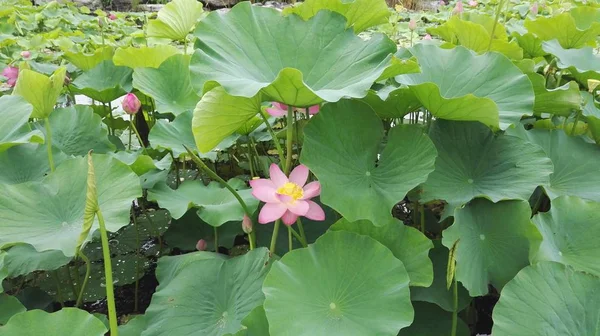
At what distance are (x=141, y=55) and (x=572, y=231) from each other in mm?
1162

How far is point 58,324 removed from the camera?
2.06 ft

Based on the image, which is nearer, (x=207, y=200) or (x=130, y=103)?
(x=207, y=200)

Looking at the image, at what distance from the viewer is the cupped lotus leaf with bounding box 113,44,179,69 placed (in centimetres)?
136

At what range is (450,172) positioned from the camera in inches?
32.5

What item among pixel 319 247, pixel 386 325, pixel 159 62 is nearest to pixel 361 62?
pixel 319 247

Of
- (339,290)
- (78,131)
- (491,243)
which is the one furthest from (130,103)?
(491,243)

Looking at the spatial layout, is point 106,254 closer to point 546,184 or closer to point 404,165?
point 404,165

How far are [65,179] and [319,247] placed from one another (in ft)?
1.56

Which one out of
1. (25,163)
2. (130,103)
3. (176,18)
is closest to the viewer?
(25,163)

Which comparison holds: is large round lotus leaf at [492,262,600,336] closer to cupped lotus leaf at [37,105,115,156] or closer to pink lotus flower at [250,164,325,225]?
pink lotus flower at [250,164,325,225]

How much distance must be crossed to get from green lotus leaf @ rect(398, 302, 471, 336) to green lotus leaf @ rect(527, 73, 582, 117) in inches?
17.5

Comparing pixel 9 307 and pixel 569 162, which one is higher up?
pixel 569 162

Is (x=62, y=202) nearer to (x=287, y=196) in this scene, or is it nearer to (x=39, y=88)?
(x=39, y=88)

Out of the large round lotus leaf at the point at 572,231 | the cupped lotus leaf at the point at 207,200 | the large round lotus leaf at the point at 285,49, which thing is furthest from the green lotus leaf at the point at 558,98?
the cupped lotus leaf at the point at 207,200
